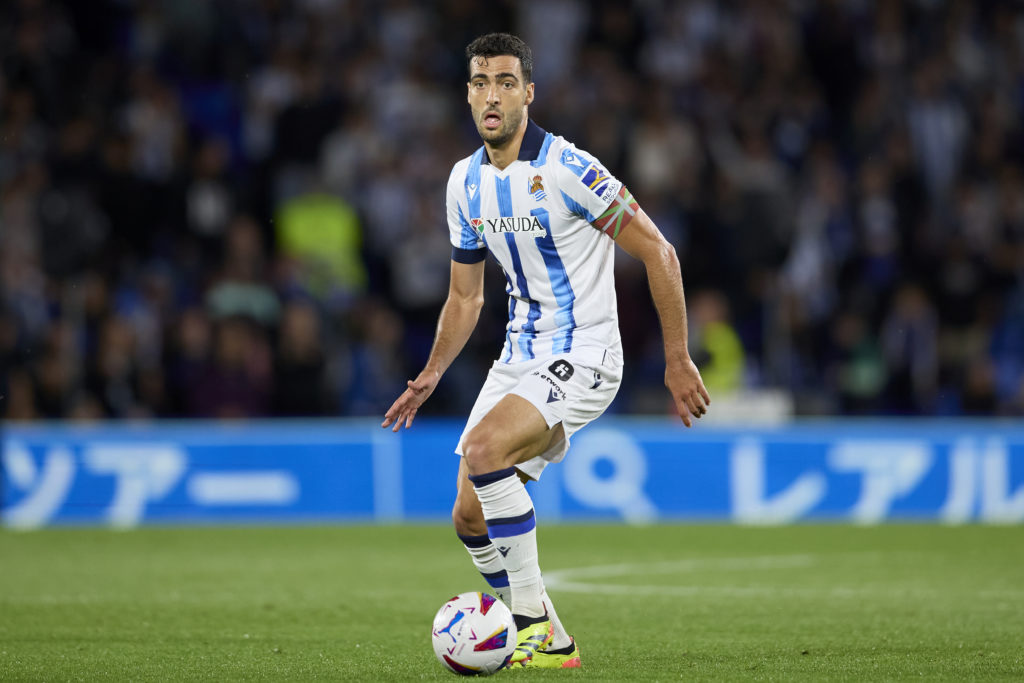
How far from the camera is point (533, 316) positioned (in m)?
5.88

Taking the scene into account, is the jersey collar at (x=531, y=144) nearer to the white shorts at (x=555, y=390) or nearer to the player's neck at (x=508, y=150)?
the player's neck at (x=508, y=150)

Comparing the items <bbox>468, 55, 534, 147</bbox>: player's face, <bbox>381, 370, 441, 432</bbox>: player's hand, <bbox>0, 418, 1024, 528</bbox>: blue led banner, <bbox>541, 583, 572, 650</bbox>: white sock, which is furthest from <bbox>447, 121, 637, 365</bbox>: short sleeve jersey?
<bbox>0, 418, 1024, 528</bbox>: blue led banner

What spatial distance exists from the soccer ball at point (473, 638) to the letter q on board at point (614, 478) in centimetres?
758

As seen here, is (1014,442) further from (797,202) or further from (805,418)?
(797,202)

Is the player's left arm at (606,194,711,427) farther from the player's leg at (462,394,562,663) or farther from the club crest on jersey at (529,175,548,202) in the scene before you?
the player's leg at (462,394,562,663)

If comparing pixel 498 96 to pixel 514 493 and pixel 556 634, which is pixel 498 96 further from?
pixel 556 634

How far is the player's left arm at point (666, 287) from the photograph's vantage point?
5457 millimetres

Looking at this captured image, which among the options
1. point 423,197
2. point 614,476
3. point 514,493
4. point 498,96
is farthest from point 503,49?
point 423,197

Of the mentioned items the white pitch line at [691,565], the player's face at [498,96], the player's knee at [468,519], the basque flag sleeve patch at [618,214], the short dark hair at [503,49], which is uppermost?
the short dark hair at [503,49]

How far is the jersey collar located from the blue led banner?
23.4ft

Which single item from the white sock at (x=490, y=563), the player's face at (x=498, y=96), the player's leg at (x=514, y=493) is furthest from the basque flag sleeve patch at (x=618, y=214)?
the white sock at (x=490, y=563)

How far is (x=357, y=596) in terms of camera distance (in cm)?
820

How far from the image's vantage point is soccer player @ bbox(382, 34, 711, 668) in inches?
219

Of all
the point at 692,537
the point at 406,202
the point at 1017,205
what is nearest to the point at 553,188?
the point at 692,537
